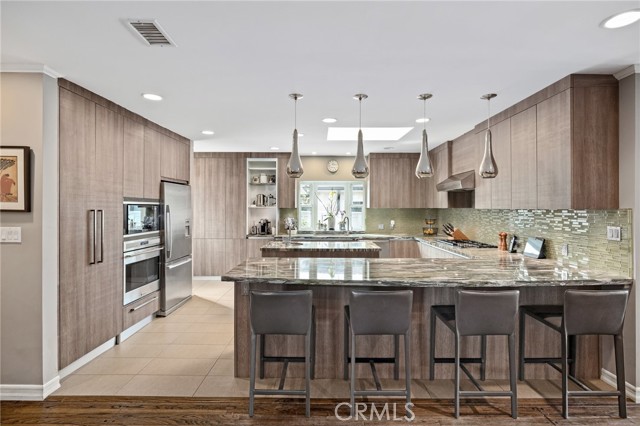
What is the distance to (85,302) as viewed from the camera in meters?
3.33

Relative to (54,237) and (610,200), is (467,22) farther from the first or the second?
(54,237)

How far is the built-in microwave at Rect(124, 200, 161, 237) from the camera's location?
401cm

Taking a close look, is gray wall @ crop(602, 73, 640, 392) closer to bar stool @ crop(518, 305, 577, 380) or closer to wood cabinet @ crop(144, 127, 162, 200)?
bar stool @ crop(518, 305, 577, 380)

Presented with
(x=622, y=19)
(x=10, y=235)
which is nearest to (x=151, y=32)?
(x=10, y=235)

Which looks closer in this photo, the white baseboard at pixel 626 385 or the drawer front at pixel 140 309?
the white baseboard at pixel 626 385

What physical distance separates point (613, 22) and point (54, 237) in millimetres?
3889

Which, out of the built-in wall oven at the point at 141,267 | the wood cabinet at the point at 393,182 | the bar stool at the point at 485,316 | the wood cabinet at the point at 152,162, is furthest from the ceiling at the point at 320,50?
the wood cabinet at the point at 393,182

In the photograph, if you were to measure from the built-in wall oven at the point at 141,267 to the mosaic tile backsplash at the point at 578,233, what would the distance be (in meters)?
4.30

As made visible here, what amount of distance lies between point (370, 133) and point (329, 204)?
233 cm

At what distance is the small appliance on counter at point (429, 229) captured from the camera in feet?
23.0

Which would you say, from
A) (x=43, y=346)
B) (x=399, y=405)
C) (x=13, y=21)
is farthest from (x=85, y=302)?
(x=399, y=405)

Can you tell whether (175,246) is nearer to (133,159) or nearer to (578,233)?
(133,159)
